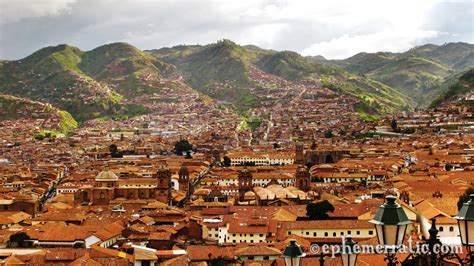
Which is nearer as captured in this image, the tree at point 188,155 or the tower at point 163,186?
the tower at point 163,186

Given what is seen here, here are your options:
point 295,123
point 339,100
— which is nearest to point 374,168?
point 295,123

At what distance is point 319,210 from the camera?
1298 inches

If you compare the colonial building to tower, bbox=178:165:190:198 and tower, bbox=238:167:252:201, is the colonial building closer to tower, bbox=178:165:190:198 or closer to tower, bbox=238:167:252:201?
tower, bbox=178:165:190:198

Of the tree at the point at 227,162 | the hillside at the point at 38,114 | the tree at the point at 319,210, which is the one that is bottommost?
the tree at the point at 319,210

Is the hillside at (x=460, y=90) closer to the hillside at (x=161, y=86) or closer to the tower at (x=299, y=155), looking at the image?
the hillside at (x=161, y=86)

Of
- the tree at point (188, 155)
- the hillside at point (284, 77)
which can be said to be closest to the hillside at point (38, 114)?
the hillside at point (284, 77)

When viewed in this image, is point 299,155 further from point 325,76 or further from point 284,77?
point 284,77

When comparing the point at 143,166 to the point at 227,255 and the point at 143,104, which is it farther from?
the point at 143,104

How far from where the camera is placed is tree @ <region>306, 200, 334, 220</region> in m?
32.7

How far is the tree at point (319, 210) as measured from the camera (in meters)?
32.7

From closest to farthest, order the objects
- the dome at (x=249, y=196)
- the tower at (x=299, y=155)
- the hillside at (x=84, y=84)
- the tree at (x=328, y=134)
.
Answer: the dome at (x=249, y=196) → the tower at (x=299, y=155) → the tree at (x=328, y=134) → the hillside at (x=84, y=84)

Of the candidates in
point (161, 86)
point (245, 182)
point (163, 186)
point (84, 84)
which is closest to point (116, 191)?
point (163, 186)

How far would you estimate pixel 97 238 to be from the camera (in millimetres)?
30766

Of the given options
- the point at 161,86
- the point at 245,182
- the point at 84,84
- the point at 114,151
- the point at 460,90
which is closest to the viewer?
the point at 245,182
